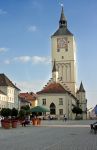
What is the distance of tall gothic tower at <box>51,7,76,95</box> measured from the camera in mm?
116500

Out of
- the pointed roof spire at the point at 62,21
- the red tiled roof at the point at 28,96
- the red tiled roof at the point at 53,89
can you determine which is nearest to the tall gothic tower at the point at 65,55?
the pointed roof spire at the point at 62,21

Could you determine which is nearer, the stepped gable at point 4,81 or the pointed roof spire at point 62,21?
the stepped gable at point 4,81

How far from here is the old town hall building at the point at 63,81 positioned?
103188 millimetres

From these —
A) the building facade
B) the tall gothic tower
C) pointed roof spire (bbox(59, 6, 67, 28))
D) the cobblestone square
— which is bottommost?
the cobblestone square

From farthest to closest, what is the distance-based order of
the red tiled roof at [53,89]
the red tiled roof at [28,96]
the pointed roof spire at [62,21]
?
1. the red tiled roof at [28,96]
2. the pointed roof spire at [62,21]
3. the red tiled roof at [53,89]

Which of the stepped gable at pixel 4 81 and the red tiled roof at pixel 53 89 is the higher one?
the stepped gable at pixel 4 81

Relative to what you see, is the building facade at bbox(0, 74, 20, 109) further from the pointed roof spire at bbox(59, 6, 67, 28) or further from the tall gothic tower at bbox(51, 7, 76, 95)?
the pointed roof spire at bbox(59, 6, 67, 28)

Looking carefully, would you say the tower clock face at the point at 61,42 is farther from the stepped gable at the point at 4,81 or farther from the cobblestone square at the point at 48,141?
the cobblestone square at the point at 48,141

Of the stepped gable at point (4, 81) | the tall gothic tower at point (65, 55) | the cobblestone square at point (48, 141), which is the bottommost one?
the cobblestone square at point (48, 141)

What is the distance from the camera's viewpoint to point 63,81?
116m

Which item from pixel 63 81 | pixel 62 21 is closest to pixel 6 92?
pixel 63 81

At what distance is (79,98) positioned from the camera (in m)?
124

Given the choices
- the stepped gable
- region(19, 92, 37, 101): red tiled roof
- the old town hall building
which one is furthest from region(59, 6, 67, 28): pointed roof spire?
region(19, 92, 37, 101): red tiled roof

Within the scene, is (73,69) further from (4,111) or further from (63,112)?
(4,111)
